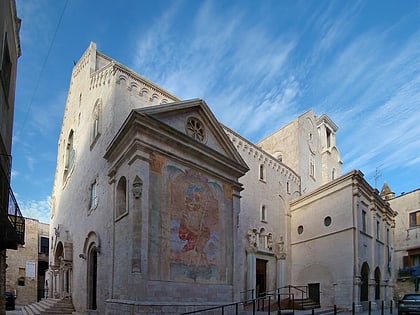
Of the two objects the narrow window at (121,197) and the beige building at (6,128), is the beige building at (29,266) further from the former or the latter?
the beige building at (6,128)

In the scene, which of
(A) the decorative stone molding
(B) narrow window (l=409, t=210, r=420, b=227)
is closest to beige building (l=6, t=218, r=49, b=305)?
(A) the decorative stone molding

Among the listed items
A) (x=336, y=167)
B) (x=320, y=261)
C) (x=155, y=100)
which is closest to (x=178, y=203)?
(x=155, y=100)

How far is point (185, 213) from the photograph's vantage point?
14.7 meters

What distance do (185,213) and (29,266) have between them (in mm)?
28718

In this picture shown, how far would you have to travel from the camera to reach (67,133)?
2734 centimetres

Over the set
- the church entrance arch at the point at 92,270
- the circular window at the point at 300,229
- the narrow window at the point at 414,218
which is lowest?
the church entrance arch at the point at 92,270

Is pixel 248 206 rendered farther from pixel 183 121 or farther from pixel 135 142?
pixel 135 142

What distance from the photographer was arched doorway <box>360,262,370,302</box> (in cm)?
2216

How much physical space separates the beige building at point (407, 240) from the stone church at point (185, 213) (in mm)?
5901

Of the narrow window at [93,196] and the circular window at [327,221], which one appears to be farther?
the circular window at [327,221]

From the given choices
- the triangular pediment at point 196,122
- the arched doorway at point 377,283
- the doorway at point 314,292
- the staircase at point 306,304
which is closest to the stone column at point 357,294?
the staircase at point 306,304

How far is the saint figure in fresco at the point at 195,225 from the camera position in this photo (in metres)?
14.6

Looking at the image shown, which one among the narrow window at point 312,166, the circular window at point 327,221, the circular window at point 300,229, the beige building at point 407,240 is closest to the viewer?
the circular window at point 327,221

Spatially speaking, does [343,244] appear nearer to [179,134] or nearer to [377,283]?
[377,283]
